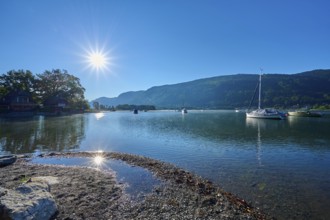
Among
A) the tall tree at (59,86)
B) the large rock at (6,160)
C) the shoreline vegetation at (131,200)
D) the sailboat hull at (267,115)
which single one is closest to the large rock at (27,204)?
the shoreline vegetation at (131,200)

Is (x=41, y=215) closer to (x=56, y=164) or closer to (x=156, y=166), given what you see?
(x=156, y=166)

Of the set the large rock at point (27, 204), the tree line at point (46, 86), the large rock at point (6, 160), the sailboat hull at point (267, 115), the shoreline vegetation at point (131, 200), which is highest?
the tree line at point (46, 86)

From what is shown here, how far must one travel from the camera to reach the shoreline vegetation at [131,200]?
8.33 m

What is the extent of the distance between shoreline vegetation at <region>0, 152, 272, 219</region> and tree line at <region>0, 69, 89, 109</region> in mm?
83289

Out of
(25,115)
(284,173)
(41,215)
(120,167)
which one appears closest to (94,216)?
(41,215)

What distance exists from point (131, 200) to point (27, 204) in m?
4.20

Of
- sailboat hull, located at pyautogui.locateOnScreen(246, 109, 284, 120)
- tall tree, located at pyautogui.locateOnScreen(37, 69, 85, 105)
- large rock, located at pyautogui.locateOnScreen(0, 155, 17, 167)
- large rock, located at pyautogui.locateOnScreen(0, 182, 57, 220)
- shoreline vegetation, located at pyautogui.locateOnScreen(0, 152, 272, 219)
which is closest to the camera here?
large rock, located at pyautogui.locateOnScreen(0, 182, 57, 220)

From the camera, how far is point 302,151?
22.1 metres

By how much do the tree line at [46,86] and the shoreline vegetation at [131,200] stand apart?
83289 mm

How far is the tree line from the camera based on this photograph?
84.9m

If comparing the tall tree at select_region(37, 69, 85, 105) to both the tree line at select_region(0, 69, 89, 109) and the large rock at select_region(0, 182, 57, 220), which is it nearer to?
the tree line at select_region(0, 69, 89, 109)

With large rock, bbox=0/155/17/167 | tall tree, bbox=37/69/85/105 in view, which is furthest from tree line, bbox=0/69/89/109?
large rock, bbox=0/155/17/167

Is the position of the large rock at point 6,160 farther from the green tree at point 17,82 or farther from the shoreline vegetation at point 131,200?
the green tree at point 17,82

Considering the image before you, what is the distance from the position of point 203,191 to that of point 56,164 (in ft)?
38.6
